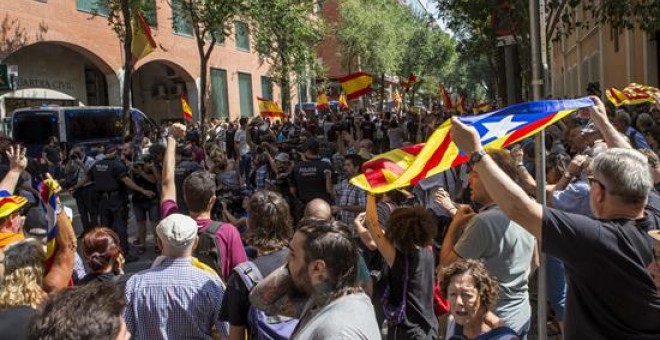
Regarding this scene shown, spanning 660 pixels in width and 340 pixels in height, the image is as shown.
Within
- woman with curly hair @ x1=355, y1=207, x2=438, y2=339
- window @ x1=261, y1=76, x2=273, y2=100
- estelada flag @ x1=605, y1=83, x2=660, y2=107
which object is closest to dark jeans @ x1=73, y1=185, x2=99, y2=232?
woman with curly hair @ x1=355, y1=207, x2=438, y2=339

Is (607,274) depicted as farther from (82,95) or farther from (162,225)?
(82,95)

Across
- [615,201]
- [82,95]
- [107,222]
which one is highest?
[82,95]

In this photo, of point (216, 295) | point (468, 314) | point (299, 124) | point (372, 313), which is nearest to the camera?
point (372, 313)

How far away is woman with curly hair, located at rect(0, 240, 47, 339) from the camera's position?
2746 millimetres

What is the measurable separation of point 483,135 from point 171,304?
1.95 meters

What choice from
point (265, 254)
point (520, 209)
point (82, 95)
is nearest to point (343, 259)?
point (520, 209)


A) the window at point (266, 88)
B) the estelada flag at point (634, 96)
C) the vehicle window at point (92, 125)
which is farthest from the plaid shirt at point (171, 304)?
the window at point (266, 88)

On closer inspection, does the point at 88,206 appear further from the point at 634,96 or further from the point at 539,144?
the point at 634,96

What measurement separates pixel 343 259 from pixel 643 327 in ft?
4.11

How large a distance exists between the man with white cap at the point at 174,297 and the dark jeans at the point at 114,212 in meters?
5.47

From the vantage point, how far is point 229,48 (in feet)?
122

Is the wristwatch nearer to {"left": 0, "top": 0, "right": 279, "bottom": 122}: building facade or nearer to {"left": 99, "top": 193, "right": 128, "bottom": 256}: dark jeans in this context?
{"left": 99, "top": 193, "right": 128, "bottom": 256}: dark jeans

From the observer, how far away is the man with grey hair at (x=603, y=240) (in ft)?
7.93

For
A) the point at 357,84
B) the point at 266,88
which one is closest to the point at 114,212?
the point at 357,84
